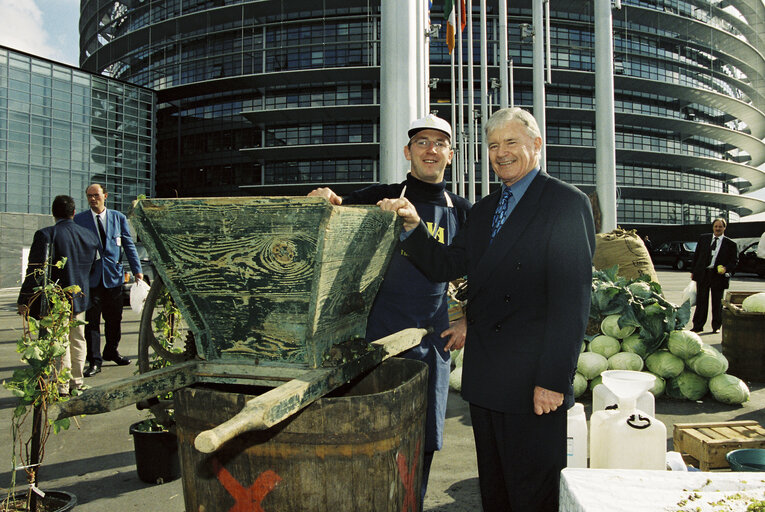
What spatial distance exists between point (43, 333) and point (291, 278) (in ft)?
8.70

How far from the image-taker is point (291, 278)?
1988 millimetres

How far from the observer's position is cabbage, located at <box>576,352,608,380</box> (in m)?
5.95

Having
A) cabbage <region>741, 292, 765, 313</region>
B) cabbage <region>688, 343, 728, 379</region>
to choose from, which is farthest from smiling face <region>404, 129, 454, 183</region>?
cabbage <region>741, 292, 765, 313</region>

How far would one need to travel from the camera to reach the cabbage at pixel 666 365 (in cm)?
596

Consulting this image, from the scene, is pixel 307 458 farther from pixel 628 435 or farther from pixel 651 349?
pixel 651 349

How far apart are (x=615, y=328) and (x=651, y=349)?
435 millimetres

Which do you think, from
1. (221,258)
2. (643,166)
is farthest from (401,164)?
(643,166)

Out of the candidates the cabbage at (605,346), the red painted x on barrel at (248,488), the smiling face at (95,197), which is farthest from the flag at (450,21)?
the red painted x on barrel at (248,488)

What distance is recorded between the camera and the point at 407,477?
6.90 feet

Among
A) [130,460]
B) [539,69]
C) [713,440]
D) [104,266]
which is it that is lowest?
[130,460]

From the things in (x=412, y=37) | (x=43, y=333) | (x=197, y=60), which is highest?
(x=197, y=60)

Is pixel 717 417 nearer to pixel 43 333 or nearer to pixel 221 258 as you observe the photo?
pixel 221 258

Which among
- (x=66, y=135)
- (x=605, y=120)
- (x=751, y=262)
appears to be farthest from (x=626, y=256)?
(x=66, y=135)

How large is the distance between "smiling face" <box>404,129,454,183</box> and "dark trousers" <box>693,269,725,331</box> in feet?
29.2
